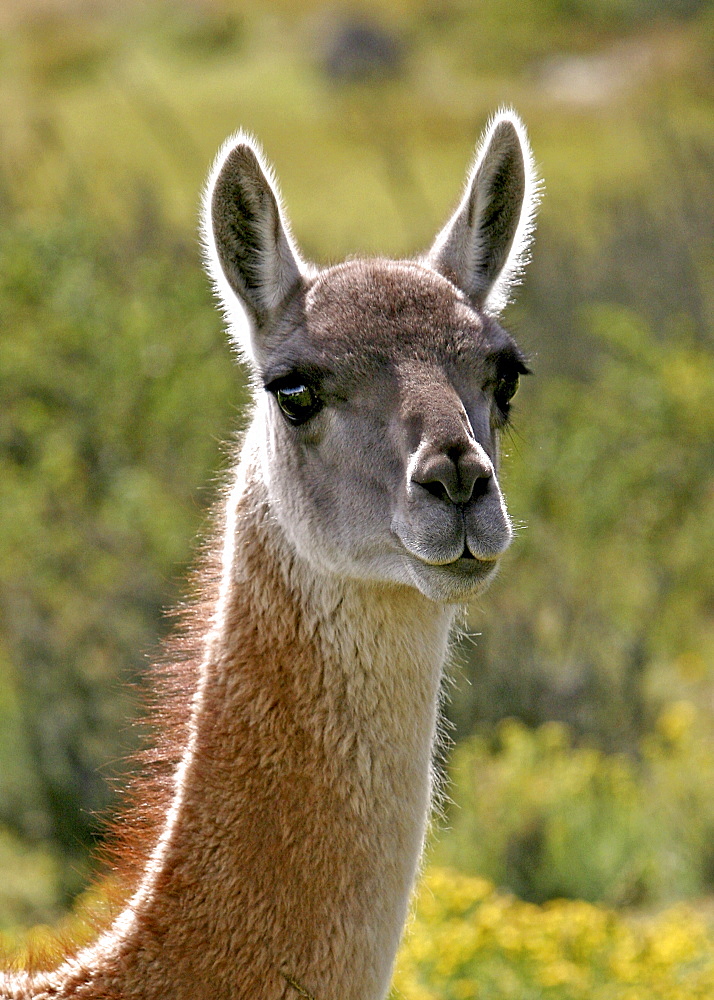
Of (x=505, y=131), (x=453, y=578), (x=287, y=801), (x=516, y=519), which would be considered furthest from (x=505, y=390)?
(x=516, y=519)

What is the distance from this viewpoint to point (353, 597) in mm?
3121

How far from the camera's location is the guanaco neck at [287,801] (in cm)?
284

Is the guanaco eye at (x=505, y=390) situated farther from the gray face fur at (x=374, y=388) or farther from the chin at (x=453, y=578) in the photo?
the chin at (x=453, y=578)

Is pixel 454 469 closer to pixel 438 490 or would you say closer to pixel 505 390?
pixel 438 490

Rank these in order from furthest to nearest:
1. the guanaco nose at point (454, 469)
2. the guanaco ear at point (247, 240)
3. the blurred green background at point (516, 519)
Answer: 1. the blurred green background at point (516, 519)
2. the guanaco ear at point (247, 240)
3. the guanaco nose at point (454, 469)

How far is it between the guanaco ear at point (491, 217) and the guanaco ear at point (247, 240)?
19.2 inches

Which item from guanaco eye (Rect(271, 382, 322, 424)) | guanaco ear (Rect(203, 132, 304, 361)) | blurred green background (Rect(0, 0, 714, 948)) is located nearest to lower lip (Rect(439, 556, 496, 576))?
guanaco eye (Rect(271, 382, 322, 424))

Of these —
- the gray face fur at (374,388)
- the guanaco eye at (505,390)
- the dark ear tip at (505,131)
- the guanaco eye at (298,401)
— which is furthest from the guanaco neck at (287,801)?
the dark ear tip at (505,131)

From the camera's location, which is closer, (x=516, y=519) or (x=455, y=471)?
(x=455, y=471)

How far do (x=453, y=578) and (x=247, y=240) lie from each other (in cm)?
118

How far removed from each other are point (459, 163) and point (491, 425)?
3063 centimetres

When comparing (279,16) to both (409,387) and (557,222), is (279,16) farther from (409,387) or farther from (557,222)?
(409,387)

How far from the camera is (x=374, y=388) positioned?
307 cm

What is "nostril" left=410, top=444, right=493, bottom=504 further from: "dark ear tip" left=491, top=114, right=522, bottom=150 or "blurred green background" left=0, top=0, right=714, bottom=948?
"dark ear tip" left=491, top=114, right=522, bottom=150
